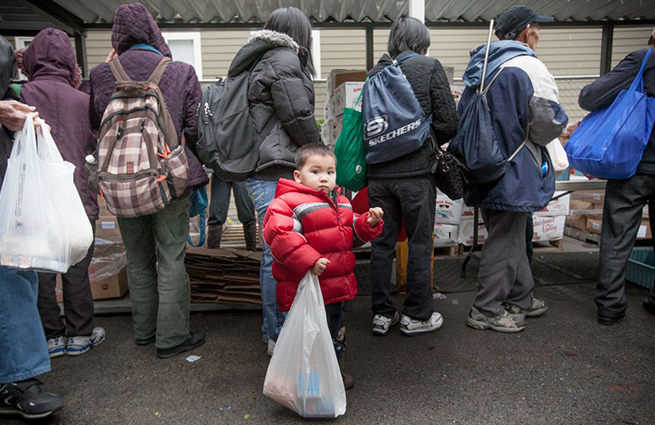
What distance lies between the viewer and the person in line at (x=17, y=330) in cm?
204

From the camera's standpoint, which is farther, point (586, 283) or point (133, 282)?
point (586, 283)

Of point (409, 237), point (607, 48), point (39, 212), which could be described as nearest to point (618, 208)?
point (409, 237)

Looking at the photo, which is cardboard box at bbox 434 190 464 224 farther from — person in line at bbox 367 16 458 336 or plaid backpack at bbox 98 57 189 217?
plaid backpack at bbox 98 57 189 217

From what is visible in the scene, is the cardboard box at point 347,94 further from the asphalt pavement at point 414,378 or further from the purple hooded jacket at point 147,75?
the asphalt pavement at point 414,378

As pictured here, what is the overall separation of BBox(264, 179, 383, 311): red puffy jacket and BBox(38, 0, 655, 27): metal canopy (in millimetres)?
3191

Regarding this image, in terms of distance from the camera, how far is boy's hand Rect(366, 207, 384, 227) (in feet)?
7.07

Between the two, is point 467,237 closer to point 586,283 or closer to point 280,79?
point 586,283

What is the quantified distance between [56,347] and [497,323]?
9.59 feet

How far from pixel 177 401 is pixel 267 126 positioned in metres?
1.59

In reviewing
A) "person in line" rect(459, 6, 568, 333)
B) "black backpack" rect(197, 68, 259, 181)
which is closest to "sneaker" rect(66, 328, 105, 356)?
"black backpack" rect(197, 68, 259, 181)

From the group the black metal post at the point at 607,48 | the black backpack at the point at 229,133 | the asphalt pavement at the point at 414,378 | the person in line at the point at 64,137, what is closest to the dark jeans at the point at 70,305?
the person in line at the point at 64,137

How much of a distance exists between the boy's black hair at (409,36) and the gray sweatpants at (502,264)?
1.26 m

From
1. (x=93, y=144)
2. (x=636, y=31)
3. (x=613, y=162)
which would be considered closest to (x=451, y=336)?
(x=613, y=162)

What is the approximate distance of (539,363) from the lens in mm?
2645
